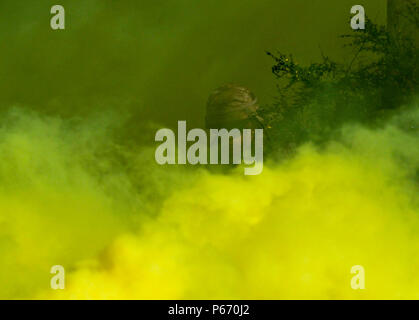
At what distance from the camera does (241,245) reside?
7.93ft

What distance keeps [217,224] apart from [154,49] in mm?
2027

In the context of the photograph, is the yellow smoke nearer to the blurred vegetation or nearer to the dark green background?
the blurred vegetation

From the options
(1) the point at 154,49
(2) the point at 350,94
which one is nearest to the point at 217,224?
(2) the point at 350,94
